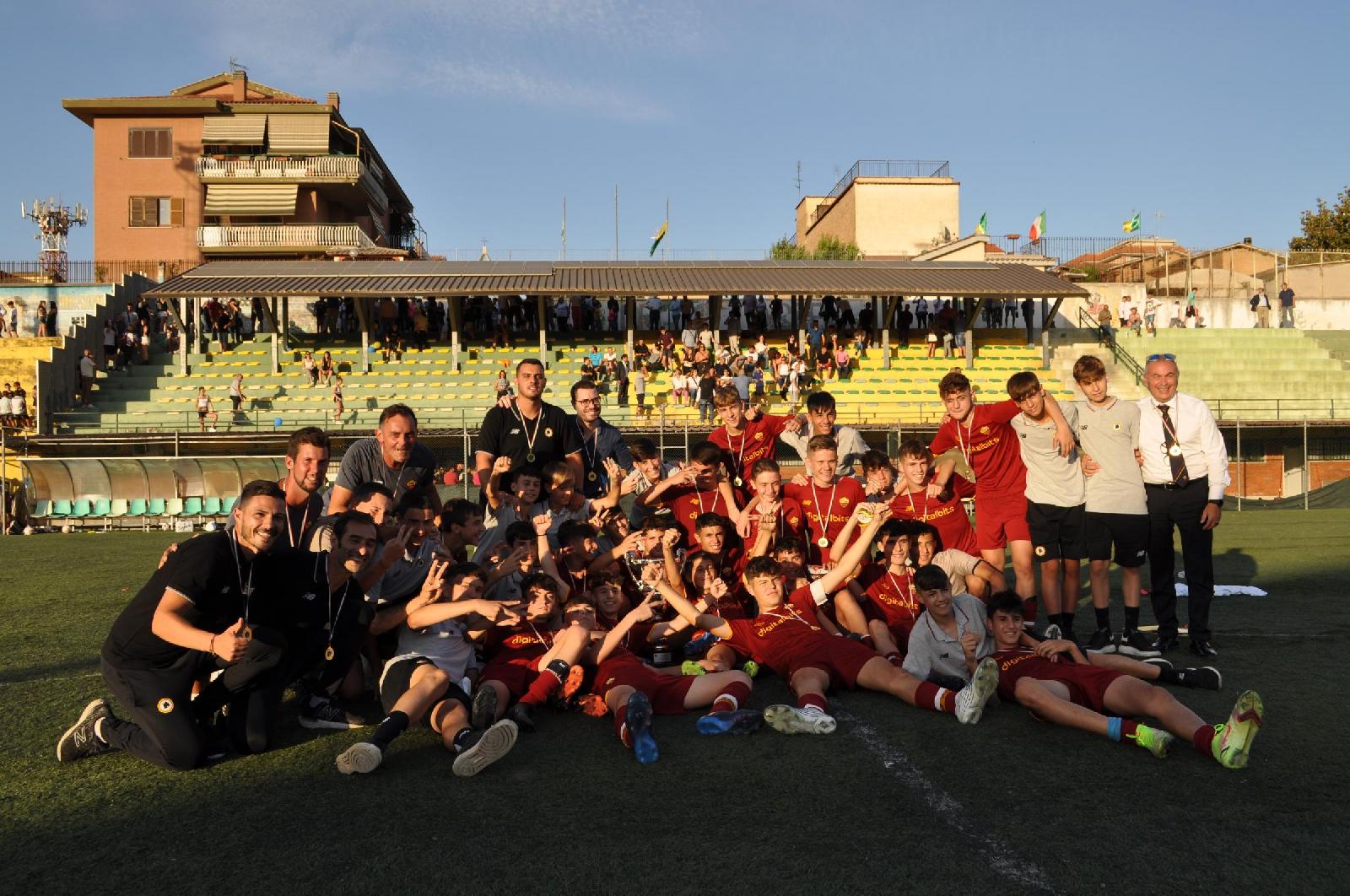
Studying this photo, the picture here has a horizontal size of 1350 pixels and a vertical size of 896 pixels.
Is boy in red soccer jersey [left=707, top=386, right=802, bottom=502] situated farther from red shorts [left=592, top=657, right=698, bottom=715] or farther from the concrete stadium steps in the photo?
the concrete stadium steps

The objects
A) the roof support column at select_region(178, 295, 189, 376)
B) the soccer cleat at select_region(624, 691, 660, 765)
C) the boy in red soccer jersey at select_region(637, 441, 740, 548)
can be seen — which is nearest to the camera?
the soccer cleat at select_region(624, 691, 660, 765)

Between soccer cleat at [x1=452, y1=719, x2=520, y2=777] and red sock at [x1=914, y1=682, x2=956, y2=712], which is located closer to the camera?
soccer cleat at [x1=452, y1=719, x2=520, y2=777]

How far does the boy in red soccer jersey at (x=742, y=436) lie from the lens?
8125mm

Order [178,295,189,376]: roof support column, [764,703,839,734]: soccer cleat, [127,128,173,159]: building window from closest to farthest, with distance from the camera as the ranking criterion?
1. [764,703,839,734]: soccer cleat
2. [178,295,189,376]: roof support column
3. [127,128,173,159]: building window

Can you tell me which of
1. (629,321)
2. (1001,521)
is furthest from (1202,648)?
(629,321)

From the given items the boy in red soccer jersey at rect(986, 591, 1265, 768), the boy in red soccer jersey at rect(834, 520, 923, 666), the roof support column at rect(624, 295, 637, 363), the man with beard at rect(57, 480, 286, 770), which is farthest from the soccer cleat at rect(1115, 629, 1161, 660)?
the roof support column at rect(624, 295, 637, 363)

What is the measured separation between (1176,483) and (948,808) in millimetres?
3899

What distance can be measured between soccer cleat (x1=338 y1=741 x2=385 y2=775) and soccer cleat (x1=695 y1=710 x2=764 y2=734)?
159 cm

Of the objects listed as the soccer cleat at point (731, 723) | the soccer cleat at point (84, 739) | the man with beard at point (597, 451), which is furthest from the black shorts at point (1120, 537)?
the soccer cleat at point (84, 739)

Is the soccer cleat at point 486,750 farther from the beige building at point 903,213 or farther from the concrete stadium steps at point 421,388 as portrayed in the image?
the beige building at point 903,213

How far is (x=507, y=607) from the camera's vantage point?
18.5 ft

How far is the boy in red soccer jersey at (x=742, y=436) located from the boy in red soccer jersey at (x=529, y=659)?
2.43 metres

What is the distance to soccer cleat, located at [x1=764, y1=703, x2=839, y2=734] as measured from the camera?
16.6 ft

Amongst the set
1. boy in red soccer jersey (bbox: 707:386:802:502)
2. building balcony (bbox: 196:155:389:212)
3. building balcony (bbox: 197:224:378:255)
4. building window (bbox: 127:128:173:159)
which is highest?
building window (bbox: 127:128:173:159)
